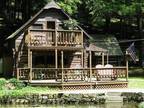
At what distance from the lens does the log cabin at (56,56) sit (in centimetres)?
4103

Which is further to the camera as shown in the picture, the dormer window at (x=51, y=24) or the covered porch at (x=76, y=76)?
the dormer window at (x=51, y=24)

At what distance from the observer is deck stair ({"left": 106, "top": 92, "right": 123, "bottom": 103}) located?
34812 mm

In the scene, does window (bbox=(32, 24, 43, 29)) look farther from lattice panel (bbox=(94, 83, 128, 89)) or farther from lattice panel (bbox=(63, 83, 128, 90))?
lattice panel (bbox=(94, 83, 128, 89))

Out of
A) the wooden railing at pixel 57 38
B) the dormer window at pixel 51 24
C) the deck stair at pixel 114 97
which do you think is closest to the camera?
the deck stair at pixel 114 97

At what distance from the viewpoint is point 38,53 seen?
157 feet

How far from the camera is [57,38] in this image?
44.4m

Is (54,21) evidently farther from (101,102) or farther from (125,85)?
(101,102)

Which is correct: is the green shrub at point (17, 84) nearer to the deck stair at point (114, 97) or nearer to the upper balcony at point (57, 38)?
the upper balcony at point (57, 38)

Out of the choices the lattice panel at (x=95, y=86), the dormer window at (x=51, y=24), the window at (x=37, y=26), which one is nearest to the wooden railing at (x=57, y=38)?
the window at (x=37, y=26)

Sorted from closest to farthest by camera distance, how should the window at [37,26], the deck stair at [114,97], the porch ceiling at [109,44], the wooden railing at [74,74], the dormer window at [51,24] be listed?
the deck stair at [114,97], the wooden railing at [74,74], the window at [37,26], the dormer window at [51,24], the porch ceiling at [109,44]

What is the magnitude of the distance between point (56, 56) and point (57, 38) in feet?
6.72

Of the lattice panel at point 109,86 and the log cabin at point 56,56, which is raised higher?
the log cabin at point 56,56

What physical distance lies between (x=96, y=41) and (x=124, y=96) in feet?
85.7

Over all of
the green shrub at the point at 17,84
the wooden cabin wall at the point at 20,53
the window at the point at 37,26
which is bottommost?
the green shrub at the point at 17,84
